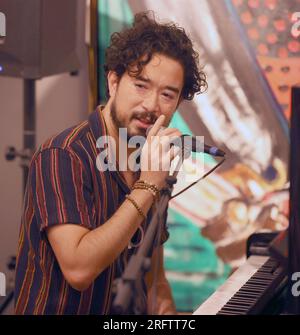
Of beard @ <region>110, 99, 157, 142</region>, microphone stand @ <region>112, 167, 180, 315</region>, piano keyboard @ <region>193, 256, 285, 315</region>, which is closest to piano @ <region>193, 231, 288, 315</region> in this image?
piano keyboard @ <region>193, 256, 285, 315</region>

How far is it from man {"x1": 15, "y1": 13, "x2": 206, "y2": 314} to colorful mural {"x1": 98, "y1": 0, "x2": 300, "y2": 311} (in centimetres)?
68

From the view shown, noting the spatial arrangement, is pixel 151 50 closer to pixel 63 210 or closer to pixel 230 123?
pixel 63 210

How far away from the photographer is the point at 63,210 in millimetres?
1323

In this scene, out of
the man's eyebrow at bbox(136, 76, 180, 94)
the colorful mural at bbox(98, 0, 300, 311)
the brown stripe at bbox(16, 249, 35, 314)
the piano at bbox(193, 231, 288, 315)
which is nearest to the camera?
the piano at bbox(193, 231, 288, 315)

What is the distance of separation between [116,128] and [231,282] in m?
0.45

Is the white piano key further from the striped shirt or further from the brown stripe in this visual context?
the brown stripe

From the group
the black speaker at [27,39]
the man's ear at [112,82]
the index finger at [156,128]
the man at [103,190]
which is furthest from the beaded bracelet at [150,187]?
the black speaker at [27,39]

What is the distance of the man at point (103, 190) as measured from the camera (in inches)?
51.9

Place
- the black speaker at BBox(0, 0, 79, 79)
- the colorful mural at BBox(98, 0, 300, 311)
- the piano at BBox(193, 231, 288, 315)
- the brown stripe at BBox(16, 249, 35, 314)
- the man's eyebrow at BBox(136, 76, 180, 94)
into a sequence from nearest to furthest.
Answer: the piano at BBox(193, 231, 288, 315), the brown stripe at BBox(16, 249, 35, 314), the man's eyebrow at BBox(136, 76, 180, 94), the black speaker at BBox(0, 0, 79, 79), the colorful mural at BBox(98, 0, 300, 311)

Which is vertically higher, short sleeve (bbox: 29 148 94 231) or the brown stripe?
short sleeve (bbox: 29 148 94 231)

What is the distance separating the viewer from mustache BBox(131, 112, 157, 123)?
1524 mm

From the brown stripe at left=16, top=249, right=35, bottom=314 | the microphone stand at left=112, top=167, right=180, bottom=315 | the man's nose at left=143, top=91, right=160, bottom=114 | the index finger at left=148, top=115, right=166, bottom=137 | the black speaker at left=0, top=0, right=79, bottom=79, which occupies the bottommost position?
the brown stripe at left=16, top=249, right=35, bottom=314

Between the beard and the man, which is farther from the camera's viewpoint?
the beard
